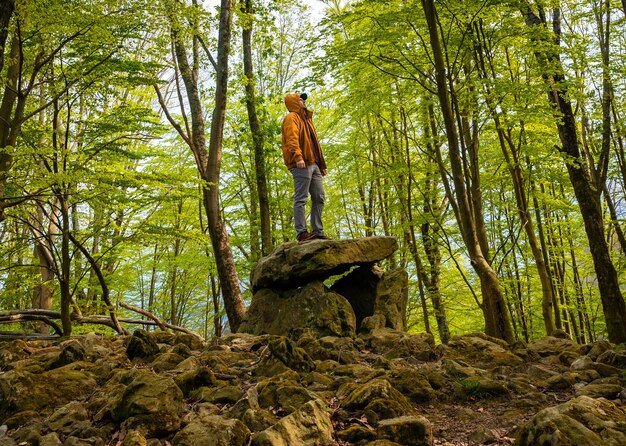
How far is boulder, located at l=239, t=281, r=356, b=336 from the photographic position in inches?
247

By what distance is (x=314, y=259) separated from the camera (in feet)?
21.9

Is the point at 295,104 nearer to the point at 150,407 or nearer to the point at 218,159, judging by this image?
the point at 218,159

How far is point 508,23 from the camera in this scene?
280 inches

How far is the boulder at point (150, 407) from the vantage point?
9.27ft

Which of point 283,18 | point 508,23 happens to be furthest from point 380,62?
point 283,18

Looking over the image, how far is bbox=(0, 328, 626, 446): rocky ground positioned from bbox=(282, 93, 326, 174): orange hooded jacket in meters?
3.07

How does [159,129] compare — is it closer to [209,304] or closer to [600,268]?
[600,268]

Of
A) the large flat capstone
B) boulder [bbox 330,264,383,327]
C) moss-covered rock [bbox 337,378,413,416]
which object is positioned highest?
the large flat capstone

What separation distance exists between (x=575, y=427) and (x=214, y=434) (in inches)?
81.2

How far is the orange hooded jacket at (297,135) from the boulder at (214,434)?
480 centimetres

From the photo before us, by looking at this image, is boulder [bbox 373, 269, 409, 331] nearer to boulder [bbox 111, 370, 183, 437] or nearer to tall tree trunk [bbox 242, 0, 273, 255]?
tall tree trunk [bbox 242, 0, 273, 255]

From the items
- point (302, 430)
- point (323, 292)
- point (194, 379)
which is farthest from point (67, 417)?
point (323, 292)

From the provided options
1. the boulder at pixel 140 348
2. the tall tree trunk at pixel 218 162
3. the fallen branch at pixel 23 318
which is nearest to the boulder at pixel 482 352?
the boulder at pixel 140 348

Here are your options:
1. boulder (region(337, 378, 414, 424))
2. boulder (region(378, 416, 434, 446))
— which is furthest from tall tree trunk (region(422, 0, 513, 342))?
boulder (region(378, 416, 434, 446))
